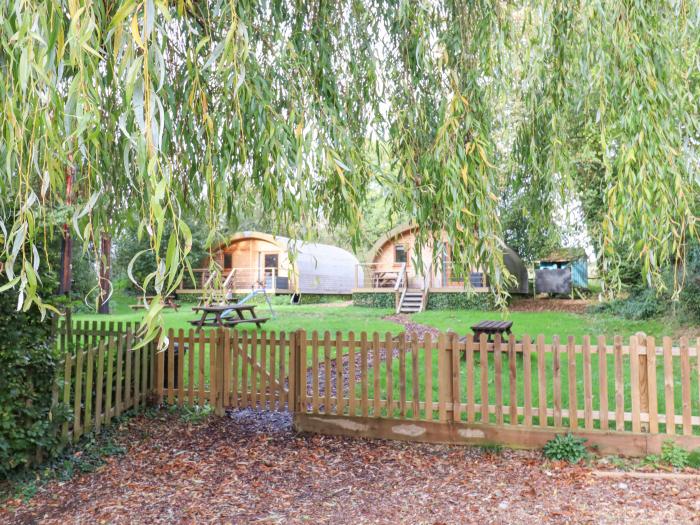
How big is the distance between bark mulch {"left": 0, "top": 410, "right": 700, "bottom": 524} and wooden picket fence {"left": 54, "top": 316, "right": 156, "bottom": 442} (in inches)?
15.8

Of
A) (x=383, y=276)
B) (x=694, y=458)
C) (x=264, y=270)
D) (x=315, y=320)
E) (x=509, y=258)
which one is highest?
(x=509, y=258)

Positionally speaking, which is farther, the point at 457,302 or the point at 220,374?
the point at 457,302

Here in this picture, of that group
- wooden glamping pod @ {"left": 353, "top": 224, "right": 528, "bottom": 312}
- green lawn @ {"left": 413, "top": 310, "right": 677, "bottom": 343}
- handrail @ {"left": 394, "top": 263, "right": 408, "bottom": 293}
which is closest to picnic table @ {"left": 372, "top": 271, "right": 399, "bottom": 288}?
wooden glamping pod @ {"left": 353, "top": 224, "right": 528, "bottom": 312}

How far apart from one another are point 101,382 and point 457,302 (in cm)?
1712

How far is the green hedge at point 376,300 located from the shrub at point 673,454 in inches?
682

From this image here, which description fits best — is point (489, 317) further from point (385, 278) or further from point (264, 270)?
point (264, 270)

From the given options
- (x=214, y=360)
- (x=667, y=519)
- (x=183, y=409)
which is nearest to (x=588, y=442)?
(x=667, y=519)

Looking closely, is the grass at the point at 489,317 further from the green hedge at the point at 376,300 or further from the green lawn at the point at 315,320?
the green hedge at the point at 376,300

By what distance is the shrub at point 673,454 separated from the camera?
4.55 metres

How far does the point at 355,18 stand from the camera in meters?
4.29

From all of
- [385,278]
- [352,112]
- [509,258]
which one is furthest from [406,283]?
[352,112]

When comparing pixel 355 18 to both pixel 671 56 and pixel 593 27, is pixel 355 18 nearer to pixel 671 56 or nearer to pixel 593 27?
pixel 593 27

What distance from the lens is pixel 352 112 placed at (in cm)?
408

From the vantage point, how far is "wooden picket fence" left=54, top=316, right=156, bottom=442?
486cm
